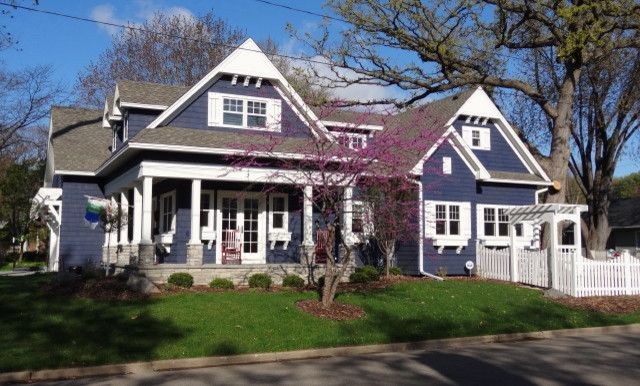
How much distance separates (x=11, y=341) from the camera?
36.6 ft

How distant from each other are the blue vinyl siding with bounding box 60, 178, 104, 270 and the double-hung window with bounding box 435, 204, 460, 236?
12858 millimetres

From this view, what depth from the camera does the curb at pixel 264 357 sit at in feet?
31.6

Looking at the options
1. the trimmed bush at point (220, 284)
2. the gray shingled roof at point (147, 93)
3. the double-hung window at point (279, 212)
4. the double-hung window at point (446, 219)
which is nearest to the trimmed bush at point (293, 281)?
the trimmed bush at point (220, 284)

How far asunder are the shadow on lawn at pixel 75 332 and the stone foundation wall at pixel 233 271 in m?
2.90

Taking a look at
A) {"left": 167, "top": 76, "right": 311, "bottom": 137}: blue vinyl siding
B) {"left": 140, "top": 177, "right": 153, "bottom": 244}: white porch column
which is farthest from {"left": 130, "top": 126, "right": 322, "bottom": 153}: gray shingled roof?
{"left": 140, "top": 177, "right": 153, "bottom": 244}: white porch column

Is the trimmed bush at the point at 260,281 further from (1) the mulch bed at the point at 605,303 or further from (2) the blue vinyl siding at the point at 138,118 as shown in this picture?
(1) the mulch bed at the point at 605,303

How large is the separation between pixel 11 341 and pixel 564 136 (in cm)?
1930

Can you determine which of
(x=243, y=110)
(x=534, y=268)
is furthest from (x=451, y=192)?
(x=243, y=110)

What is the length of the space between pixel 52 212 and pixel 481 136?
17.8 metres

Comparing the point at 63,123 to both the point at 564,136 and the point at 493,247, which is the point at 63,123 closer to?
the point at 493,247

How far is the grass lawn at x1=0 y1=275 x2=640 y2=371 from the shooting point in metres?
10.9

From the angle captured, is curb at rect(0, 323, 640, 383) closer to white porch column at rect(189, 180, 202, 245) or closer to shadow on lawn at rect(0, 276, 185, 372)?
shadow on lawn at rect(0, 276, 185, 372)

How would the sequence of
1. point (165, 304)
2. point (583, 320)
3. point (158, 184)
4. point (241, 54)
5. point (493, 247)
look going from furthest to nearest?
point (493, 247) < point (158, 184) < point (241, 54) < point (583, 320) < point (165, 304)

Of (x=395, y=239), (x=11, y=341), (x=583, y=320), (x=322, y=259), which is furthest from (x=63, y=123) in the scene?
(x=583, y=320)
